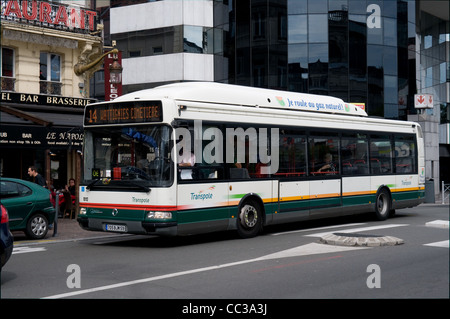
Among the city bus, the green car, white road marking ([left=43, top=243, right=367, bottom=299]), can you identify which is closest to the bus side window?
the city bus

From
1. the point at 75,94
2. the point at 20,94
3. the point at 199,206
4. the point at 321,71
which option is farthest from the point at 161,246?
the point at 321,71

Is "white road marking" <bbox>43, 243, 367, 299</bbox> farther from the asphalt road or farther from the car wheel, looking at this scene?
the car wheel

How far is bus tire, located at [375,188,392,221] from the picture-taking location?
688 inches

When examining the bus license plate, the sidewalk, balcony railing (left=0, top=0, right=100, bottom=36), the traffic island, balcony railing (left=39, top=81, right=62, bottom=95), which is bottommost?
the sidewalk

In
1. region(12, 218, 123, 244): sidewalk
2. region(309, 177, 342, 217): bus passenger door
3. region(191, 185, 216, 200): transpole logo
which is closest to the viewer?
region(191, 185, 216, 200): transpole logo

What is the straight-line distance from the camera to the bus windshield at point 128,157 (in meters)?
11.7

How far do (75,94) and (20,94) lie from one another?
2.99 meters

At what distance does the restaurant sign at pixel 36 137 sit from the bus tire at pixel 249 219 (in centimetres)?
880

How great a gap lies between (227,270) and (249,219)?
436 cm

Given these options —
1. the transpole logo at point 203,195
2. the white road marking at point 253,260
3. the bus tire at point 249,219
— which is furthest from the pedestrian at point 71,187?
the white road marking at point 253,260

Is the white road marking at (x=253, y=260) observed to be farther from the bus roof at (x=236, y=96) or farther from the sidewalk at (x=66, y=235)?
the sidewalk at (x=66, y=235)

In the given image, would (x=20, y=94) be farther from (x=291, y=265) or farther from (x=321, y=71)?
(x=321, y=71)

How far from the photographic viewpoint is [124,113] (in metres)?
12.3

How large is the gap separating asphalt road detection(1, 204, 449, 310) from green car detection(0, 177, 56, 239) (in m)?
0.86
